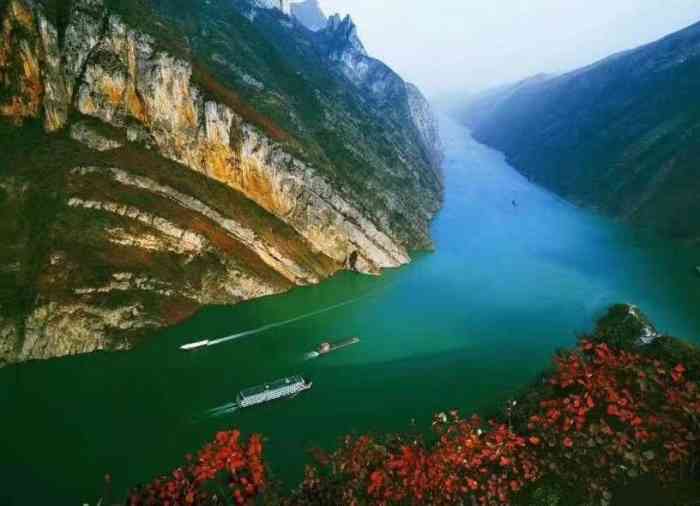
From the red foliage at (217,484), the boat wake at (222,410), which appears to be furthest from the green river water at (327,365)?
the red foliage at (217,484)

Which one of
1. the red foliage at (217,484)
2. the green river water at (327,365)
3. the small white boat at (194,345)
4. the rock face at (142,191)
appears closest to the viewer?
the red foliage at (217,484)

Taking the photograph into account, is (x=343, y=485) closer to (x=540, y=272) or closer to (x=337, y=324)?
(x=337, y=324)

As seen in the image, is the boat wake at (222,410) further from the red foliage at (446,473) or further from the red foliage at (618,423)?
the red foliage at (618,423)

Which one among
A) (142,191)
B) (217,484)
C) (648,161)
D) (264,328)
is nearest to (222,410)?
(264,328)

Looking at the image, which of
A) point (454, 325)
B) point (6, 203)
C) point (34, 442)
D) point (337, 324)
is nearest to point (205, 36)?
point (6, 203)

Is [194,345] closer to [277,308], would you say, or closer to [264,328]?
[264,328]

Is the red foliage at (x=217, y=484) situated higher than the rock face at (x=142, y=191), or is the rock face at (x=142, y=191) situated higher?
the rock face at (x=142, y=191)
